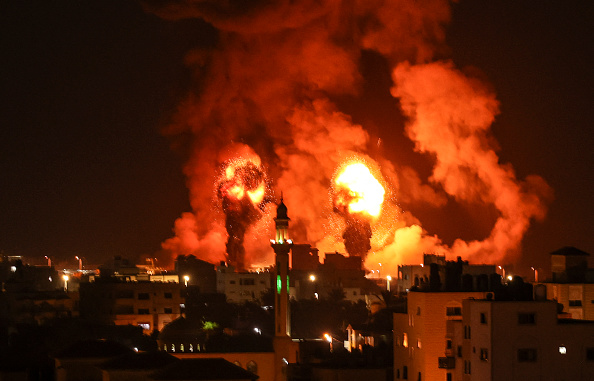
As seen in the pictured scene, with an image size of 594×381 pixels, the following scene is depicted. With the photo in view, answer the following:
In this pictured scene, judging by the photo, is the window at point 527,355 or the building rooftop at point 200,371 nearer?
the window at point 527,355

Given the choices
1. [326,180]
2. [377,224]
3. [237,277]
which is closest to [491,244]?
[377,224]

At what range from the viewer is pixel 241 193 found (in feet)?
285

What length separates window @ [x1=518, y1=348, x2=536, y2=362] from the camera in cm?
3684

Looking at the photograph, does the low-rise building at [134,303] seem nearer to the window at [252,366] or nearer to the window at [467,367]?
the window at [252,366]

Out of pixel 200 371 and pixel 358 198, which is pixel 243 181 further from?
pixel 200 371

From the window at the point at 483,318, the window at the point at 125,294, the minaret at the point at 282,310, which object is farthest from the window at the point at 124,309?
the window at the point at 483,318

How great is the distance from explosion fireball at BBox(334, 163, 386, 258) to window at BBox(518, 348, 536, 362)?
43.1m

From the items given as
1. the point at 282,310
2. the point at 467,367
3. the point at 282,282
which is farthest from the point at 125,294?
the point at 467,367

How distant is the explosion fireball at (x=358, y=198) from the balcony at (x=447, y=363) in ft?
129

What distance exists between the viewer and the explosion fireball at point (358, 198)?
263 ft

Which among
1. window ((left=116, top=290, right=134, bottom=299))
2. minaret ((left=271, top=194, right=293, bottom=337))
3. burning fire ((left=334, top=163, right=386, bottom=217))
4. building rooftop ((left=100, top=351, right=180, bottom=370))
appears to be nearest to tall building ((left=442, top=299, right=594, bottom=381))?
building rooftop ((left=100, top=351, right=180, bottom=370))

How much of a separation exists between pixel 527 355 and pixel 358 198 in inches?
1727

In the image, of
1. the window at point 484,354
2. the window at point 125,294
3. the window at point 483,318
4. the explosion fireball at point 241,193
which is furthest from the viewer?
the explosion fireball at point 241,193

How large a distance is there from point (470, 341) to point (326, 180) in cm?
4547
